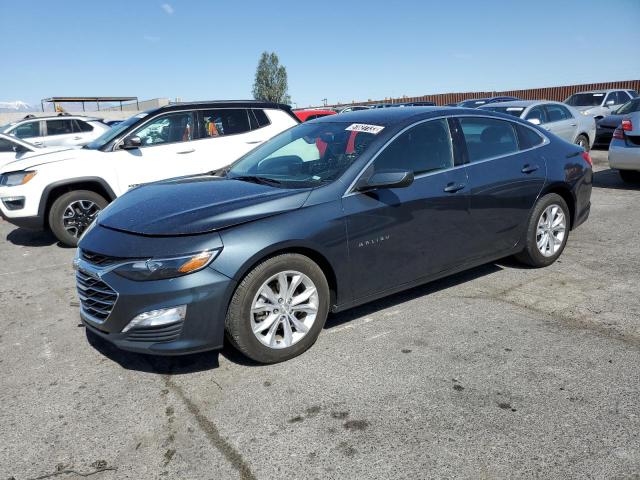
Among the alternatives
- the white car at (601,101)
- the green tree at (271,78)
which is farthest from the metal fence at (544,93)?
the green tree at (271,78)

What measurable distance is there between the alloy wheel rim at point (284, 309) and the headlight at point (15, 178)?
4804 mm

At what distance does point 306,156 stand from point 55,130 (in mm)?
11933

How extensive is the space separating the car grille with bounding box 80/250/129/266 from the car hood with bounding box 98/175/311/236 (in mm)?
208

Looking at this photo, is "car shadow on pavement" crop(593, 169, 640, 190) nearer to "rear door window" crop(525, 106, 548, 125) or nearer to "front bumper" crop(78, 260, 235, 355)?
"rear door window" crop(525, 106, 548, 125)

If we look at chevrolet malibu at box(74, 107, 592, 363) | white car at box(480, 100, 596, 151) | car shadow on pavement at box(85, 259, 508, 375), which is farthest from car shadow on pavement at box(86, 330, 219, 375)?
white car at box(480, 100, 596, 151)

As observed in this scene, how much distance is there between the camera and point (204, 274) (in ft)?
9.91

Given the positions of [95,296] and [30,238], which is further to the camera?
[30,238]

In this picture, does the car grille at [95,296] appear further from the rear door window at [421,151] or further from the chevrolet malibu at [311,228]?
the rear door window at [421,151]

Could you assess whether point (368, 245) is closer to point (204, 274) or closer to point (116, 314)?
point (204, 274)

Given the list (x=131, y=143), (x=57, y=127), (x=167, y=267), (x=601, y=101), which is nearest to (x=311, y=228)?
(x=167, y=267)

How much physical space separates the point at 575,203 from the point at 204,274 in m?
3.97

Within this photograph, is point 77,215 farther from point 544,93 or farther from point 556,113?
point 544,93

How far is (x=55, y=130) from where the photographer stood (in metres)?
13.7

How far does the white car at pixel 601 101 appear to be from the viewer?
53.0 feet
